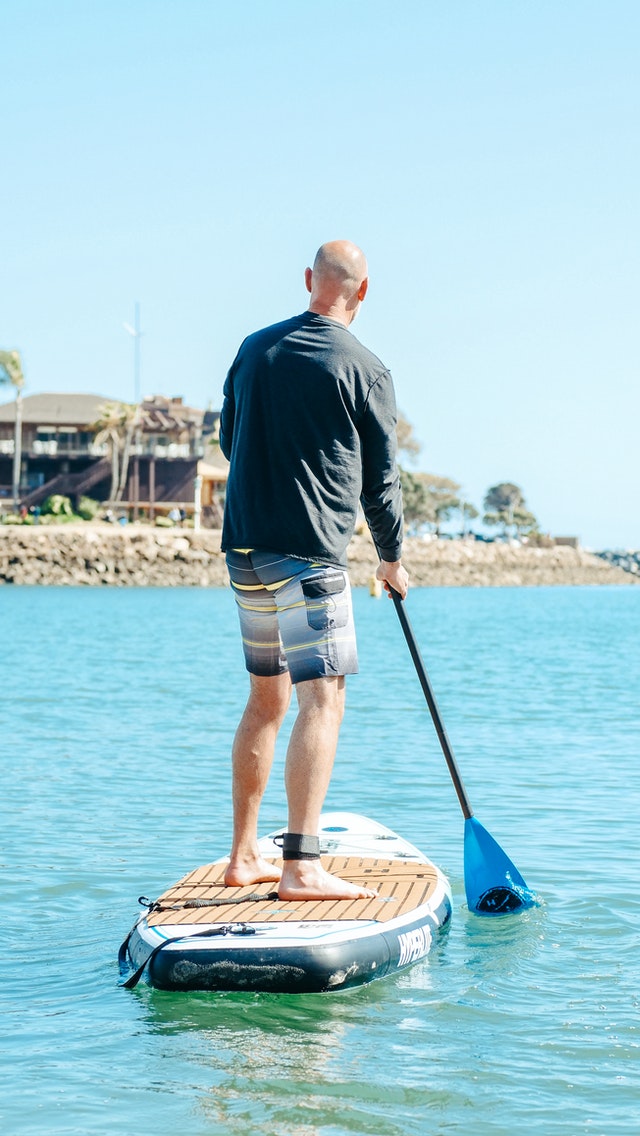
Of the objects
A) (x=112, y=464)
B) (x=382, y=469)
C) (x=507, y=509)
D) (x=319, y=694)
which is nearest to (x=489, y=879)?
(x=319, y=694)

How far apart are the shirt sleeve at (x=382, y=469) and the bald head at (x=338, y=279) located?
12.9 inches

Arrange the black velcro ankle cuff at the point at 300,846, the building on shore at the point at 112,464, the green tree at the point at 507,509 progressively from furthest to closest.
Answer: the green tree at the point at 507,509
the building on shore at the point at 112,464
the black velcro ankle cuff at the point at 300,846

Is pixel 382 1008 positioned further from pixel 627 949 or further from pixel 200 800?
pixel 200 800

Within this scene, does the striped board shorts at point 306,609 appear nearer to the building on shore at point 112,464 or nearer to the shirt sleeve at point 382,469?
the shirt sleeve at point 382,469

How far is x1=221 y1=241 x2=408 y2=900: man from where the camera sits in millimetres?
5160

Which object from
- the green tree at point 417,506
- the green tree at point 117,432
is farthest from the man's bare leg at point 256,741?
the green tree at point 417,506

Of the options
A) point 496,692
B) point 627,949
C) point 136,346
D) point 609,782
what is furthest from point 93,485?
point 627,949

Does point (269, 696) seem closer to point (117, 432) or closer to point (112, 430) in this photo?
point (112, 430)

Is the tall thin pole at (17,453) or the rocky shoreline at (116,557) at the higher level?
the tall thin pole at (17,453)

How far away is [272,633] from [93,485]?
78.8 m

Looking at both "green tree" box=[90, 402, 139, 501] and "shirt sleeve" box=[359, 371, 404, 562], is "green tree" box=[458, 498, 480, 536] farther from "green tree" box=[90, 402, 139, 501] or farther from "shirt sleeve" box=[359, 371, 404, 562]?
"shirt sleeve" box=[359, 371, 404, 562]

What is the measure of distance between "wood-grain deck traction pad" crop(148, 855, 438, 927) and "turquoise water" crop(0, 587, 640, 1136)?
271 mm

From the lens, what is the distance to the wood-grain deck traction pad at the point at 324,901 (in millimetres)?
5148

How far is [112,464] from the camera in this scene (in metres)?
82.2
